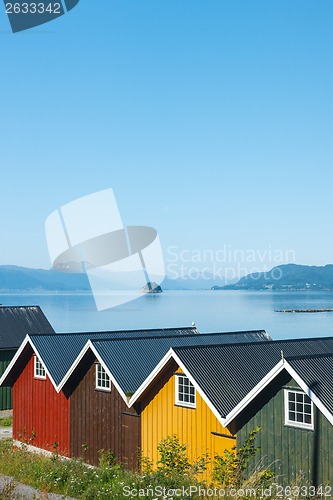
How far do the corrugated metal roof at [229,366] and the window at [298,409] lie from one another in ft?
6.35

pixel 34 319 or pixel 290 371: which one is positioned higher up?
pixel 290 371

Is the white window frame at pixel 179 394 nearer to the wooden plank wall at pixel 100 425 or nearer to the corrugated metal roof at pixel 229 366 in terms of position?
the corrugated metal roof at pixel 229 366

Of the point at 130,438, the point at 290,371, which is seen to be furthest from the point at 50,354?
the point at 290,371

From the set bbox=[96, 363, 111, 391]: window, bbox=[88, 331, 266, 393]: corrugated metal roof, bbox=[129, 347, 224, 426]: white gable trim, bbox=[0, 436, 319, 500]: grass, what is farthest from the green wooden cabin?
bbox=[96, 363, 111, 391]: window

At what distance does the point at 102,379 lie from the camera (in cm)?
2500

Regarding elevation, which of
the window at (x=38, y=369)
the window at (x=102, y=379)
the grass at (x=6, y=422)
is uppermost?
the window at (x=102, y=379)

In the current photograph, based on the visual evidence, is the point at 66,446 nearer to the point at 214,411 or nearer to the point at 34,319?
the point at 214,411

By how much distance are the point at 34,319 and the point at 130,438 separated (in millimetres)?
19502

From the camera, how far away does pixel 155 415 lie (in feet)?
73.4

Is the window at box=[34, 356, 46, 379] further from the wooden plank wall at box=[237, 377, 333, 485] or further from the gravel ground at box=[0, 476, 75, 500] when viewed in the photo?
the wooden plank wall at box=[237, 377, 333, 485]

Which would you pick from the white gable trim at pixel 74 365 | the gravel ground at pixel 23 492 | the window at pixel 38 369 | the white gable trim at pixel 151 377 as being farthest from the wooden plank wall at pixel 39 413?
the gravel ground at pixel 23 492

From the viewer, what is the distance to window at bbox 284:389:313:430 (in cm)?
1730

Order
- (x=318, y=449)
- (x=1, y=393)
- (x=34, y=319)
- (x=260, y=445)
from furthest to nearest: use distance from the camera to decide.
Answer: (x=34, y=319) < (x=1, y=393) < (x=260, y=445) < (x=318, y=449)

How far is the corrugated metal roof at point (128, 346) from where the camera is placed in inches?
950
